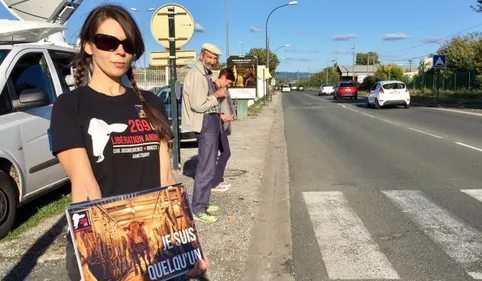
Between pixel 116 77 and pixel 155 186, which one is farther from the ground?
pixel 116 77

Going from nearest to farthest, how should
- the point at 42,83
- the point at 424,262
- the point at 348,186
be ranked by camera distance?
the point at 424,262 → the point at 42,83 → the point at 348,186

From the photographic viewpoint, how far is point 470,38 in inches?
1810

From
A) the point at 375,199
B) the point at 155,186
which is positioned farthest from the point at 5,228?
the point at 375,199

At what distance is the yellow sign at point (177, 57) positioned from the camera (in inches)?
311

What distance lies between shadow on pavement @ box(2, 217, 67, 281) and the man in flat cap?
1.47 meters

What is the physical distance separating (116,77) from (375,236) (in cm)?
364

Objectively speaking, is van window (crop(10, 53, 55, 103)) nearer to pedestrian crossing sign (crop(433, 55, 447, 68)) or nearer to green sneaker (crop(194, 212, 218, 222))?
green sneaker (crop(194, 212, 218, 222))

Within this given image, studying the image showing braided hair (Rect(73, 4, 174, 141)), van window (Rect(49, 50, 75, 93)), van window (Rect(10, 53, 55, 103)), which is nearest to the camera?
braided hair (Rect(73, 4, 174, 141))

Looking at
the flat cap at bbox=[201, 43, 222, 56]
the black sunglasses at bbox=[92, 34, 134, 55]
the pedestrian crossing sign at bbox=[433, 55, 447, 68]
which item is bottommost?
the black sunglasses at bbox=[92, 34, 134, 55]

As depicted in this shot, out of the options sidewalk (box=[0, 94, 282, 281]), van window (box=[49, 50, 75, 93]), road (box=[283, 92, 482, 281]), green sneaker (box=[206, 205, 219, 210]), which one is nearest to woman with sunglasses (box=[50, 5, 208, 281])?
sidewalk (box=[0, 94, 282, 281])

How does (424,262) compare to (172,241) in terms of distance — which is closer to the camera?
(172,241)

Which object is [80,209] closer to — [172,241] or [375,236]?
[172,241]

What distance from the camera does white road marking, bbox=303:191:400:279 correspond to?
381cm

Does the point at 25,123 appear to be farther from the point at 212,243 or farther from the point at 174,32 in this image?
the point at 174,32
